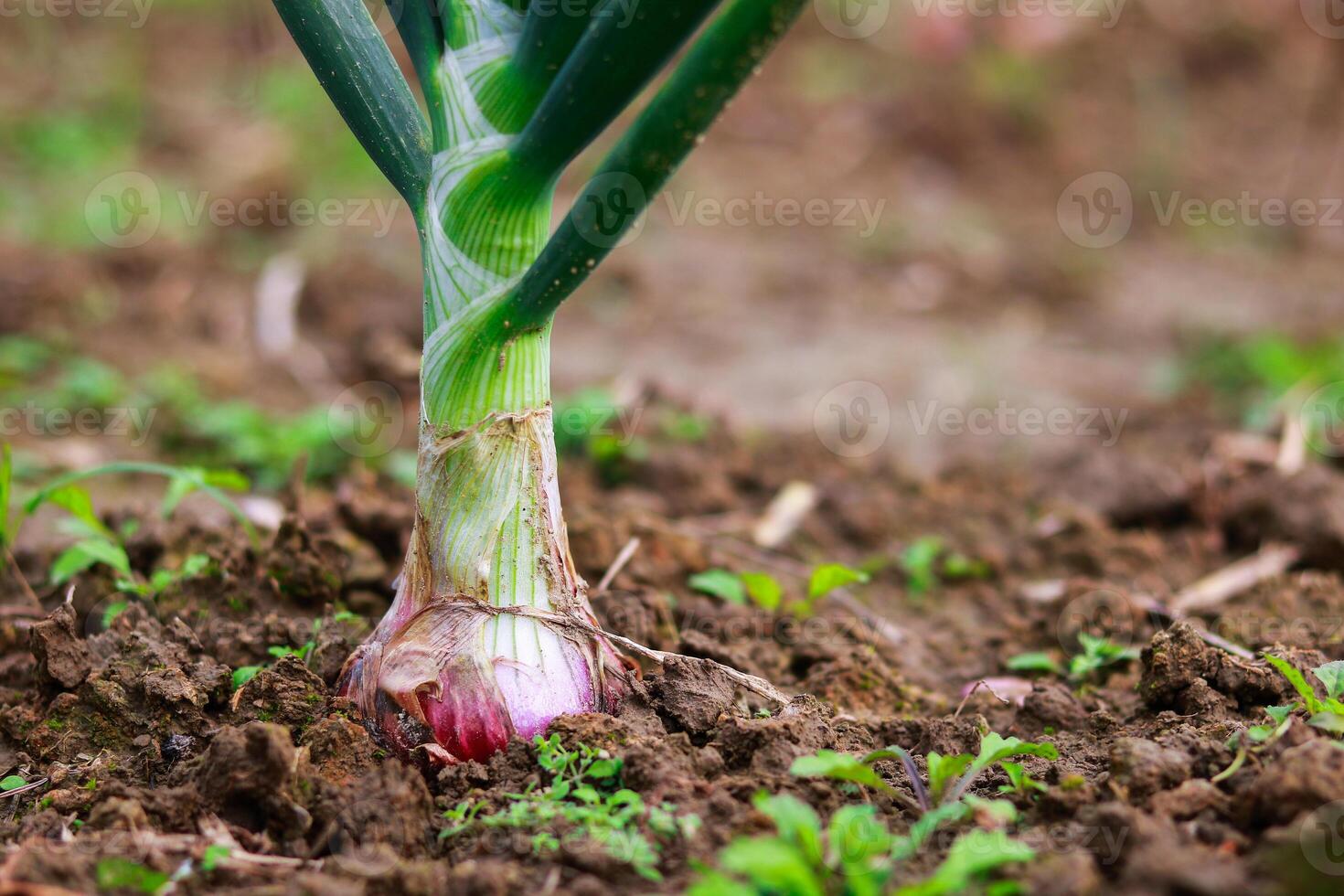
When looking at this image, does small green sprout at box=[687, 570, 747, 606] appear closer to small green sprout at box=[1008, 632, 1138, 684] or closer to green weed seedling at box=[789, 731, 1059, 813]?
small green sprout at box=[1008, 632, 1138, 684]

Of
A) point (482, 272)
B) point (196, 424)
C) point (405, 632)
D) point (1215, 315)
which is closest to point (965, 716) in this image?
point (405, 632)

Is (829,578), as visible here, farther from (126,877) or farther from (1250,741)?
(126,877)

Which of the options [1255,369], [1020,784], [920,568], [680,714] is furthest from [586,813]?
[1255,369]

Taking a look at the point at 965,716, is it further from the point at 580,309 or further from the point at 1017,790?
the point at 580,309

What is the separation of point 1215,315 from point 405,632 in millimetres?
4226

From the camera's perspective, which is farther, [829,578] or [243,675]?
[829,578]

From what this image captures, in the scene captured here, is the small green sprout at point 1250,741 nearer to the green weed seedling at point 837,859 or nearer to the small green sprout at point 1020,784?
the small green sprout at point 1020,784

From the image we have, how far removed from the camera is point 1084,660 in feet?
6.20

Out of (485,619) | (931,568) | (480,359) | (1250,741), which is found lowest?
(931,568)

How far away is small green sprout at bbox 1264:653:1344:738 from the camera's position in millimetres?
1315

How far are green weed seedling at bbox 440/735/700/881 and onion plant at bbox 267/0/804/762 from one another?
0.27 feet

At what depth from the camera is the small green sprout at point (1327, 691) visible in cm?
132

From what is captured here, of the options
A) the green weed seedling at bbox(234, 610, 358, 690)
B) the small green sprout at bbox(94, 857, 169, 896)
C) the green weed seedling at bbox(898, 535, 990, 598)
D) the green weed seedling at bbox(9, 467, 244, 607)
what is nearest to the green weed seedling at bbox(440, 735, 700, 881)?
the small green sprout at bbox(94, 857, 169, 896)

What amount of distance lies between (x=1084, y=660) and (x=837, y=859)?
933mm
